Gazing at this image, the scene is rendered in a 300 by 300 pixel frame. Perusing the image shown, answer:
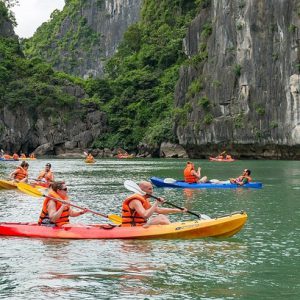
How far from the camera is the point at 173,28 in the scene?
9675 centimetres

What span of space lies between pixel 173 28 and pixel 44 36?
56352 millimetres

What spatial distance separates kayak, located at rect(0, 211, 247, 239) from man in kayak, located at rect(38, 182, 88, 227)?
224 millimetres

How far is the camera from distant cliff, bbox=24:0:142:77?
127875mm

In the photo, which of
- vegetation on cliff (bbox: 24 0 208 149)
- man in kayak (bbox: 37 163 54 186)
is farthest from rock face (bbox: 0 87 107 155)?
man in kayak (bbox: 37 163 54 186)

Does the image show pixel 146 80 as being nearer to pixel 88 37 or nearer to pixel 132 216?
pixel 88 37

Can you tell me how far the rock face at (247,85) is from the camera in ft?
185

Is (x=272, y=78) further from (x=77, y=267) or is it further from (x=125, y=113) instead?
(x=77, y=267)

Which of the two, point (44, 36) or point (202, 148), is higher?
point (44, 36)

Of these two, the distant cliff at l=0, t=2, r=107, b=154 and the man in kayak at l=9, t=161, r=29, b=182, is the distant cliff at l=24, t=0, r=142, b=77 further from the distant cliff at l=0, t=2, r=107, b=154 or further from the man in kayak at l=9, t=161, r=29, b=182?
the man in kayak at l=9, t=161, r=29, b=182

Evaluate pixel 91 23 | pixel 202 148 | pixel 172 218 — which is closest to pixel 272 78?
pixel 202 148

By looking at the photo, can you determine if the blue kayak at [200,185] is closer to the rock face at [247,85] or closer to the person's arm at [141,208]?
the person's arm at [141,208]

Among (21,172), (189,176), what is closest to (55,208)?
(21,172)

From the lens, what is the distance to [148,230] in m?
13.0

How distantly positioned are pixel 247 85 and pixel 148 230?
162 ft
